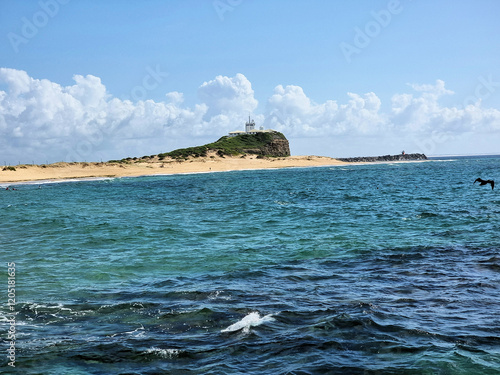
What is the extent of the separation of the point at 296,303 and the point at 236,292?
216 cm

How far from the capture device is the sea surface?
9.59 m

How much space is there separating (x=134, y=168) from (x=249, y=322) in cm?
11585

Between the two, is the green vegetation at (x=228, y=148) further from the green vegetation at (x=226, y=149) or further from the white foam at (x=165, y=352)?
the white foam at (x=165, y=352)

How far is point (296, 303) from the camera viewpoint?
1313 centimetres

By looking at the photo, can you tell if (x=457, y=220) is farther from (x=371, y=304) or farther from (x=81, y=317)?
(x=81, y=317)

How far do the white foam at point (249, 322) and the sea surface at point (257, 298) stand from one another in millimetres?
59

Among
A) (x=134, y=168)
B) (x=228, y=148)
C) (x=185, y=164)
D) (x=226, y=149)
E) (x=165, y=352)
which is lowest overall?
(x=165, y=352)

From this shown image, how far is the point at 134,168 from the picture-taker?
123000 millimetres

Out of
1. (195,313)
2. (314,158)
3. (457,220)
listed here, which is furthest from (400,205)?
(314,158)

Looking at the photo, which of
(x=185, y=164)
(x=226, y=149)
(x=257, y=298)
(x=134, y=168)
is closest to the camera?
(x=257, y=298)

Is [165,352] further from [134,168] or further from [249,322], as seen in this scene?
[134,168]

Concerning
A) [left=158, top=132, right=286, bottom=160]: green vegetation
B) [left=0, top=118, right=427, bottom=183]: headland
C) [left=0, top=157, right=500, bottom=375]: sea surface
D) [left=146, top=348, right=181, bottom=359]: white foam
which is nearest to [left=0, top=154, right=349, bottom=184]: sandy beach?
[left=0, top=118, right=427, bottom=183]: headland

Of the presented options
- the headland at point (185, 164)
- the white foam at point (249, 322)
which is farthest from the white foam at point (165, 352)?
the headland at point (185, 164)

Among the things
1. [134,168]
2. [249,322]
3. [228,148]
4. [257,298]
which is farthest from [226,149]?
[249,322]
